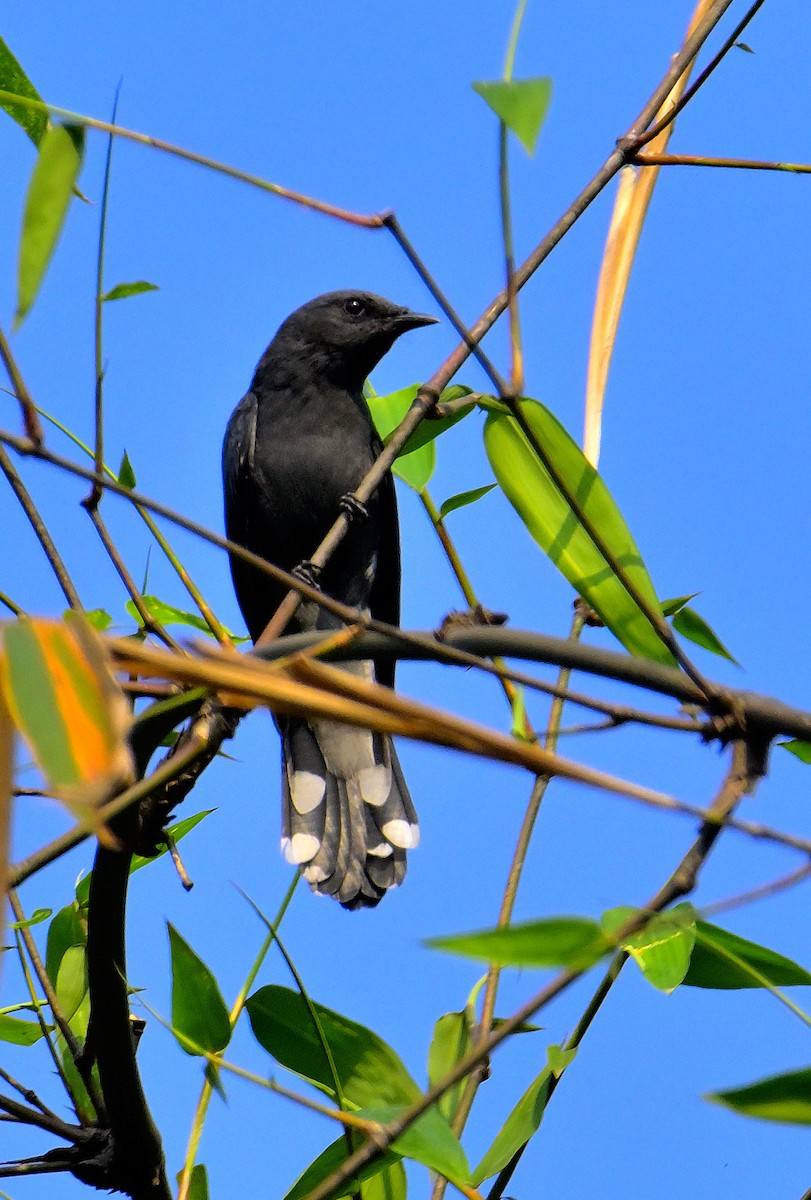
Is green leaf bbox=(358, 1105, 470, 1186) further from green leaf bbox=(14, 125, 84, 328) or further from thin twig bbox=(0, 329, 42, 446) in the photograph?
green leaf bbox=(14, 125, 84, 328)

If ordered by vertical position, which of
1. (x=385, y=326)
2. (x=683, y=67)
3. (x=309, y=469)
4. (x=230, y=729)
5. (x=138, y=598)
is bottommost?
(x=230, y=729)

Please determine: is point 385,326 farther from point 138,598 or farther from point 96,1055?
point 96,1055

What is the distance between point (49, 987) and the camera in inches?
109

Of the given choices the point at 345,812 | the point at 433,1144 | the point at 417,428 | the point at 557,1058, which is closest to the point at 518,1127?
the point at 557,1058

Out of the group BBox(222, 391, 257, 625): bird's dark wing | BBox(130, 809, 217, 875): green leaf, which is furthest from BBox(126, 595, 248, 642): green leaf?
BBox(222, 391, 257, 625): bird's dark wing

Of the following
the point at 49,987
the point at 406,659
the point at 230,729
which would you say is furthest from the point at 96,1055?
the point at 406,659

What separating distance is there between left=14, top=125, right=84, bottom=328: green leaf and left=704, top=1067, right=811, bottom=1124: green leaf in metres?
0.92

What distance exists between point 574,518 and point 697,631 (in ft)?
1.82

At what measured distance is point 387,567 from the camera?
19.5ft

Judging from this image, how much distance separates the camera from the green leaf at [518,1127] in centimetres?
209

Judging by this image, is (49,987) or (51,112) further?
(49,987)

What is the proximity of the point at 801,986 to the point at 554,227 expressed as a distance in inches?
58.5

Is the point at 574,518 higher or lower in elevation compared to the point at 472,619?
higher

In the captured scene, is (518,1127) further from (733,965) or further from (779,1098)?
(779,1098)
